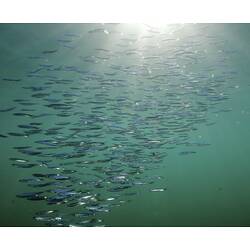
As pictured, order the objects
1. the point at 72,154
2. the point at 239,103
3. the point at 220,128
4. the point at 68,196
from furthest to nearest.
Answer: the point at 220,128 < the point at 239,103 < the point at 72,154 < the point at 68,196

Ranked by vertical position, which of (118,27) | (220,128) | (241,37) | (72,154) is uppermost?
(220,128)

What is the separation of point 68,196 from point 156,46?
30.1 feet

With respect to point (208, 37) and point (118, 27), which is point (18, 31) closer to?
point (118, 27)

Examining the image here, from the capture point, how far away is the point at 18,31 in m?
13.7

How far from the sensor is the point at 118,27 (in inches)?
525

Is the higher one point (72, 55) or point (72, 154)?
point (72, 55)

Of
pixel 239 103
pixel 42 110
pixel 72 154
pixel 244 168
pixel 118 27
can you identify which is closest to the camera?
pixel 72 154

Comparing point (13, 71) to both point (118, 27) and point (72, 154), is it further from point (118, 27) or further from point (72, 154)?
point (72, 154)

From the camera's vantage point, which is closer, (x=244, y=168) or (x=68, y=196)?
(x=68, y=196)

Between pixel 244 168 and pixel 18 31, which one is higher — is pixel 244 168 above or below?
above

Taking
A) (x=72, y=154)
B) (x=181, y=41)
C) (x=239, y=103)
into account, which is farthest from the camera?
(x=239, y=103)

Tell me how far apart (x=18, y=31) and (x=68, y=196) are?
869 centimetres

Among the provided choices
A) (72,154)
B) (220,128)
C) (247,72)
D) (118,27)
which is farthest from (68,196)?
(220,128)

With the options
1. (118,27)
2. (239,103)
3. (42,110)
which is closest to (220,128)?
(239,103)
